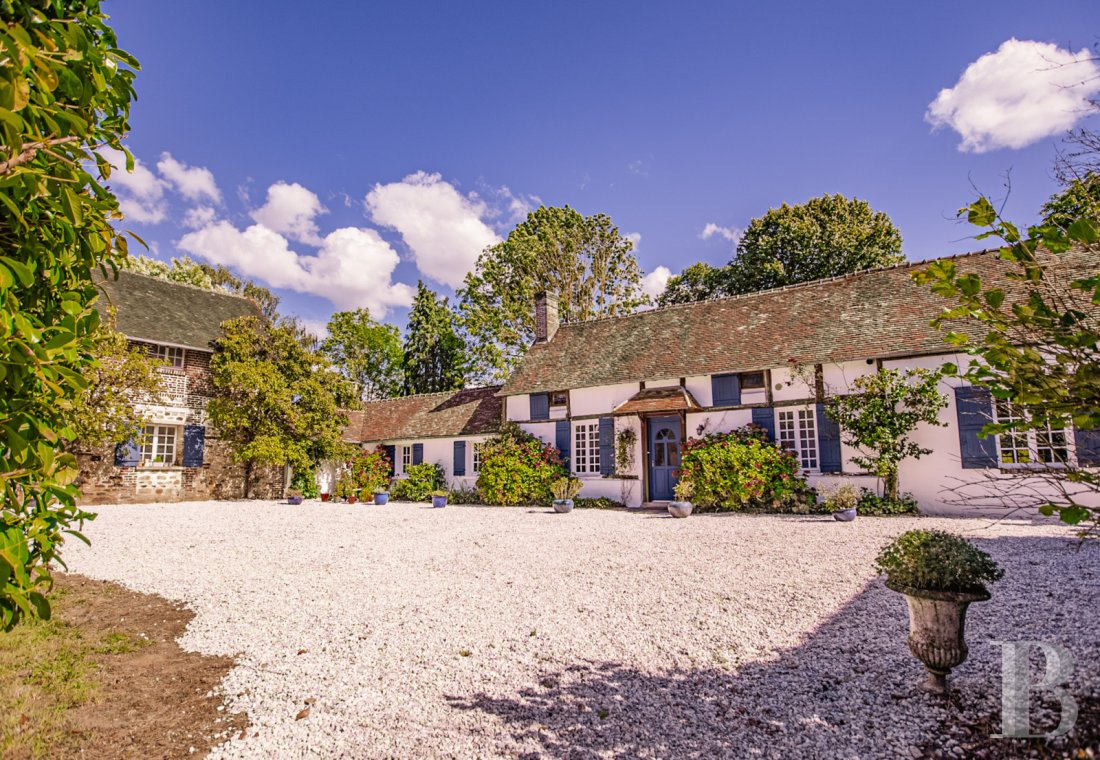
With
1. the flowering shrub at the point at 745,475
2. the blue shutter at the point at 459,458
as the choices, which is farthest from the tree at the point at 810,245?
the blue shutter at the point at 459,458

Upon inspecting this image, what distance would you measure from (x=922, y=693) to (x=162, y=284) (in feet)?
92.3

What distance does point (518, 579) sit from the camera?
821 centimetres

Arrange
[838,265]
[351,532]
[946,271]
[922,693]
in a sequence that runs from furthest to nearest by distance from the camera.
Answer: [838,265] → [351,532] → [922,693] → [946,271]

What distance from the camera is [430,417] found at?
2403cm

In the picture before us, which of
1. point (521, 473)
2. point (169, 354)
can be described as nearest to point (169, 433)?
point (169, 354)

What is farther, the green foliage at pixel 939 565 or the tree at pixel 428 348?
the tree at pixel 428 348

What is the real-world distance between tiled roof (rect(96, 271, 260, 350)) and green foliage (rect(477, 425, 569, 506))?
40.1 feet

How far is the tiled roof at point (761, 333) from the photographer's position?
1455 centimetres

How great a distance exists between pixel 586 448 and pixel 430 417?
27.0 ft

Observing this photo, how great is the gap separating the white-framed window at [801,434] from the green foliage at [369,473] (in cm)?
1406

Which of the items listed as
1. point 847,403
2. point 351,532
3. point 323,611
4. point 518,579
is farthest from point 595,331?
point 323,611

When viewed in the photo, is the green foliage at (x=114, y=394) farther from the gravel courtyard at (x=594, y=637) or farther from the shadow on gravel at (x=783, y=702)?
the shadow on gravel at (x=783, y=702)

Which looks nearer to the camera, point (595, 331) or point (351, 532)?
point (351, 532)

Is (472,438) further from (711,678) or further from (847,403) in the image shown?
(711,678)
